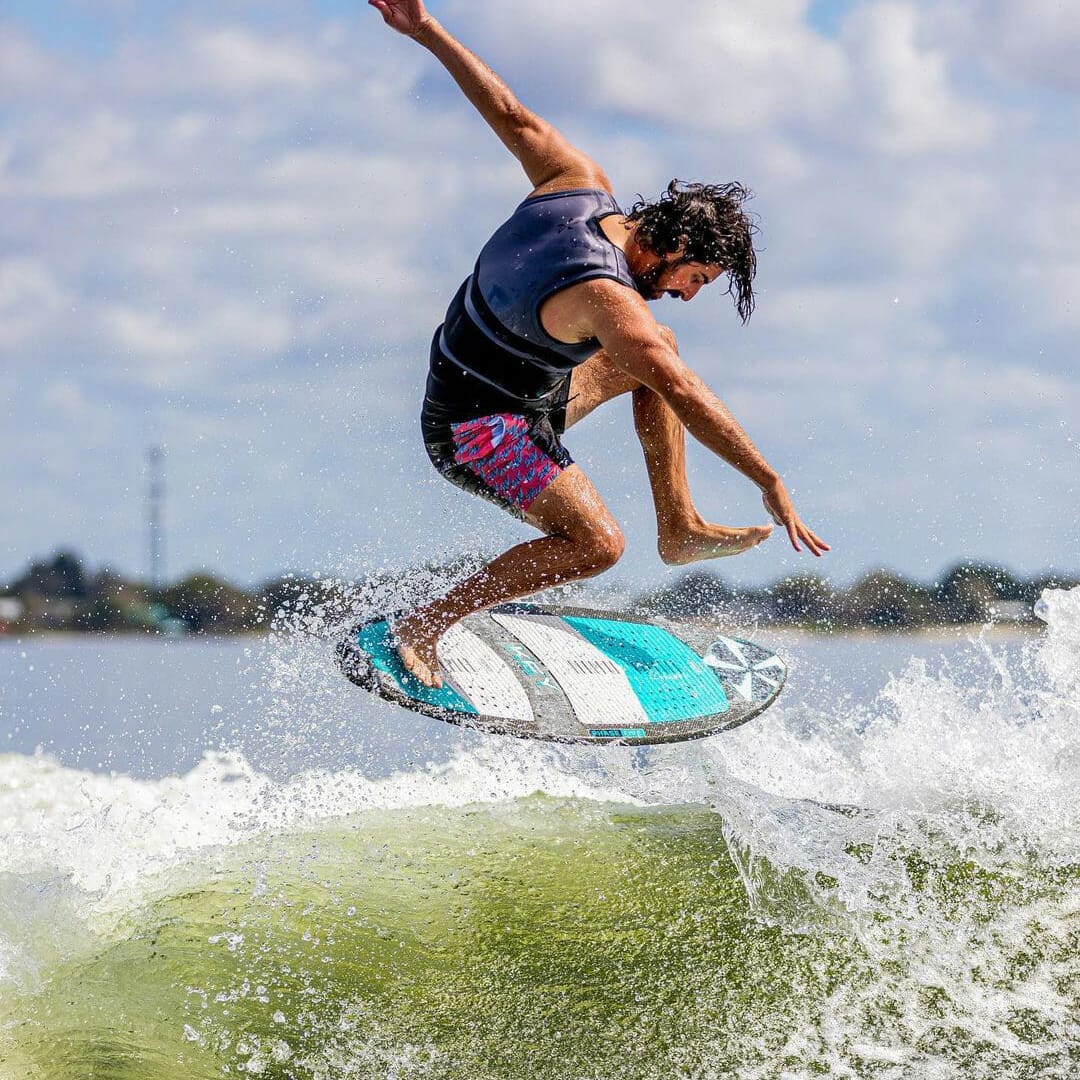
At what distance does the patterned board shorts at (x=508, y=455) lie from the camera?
5270 mm

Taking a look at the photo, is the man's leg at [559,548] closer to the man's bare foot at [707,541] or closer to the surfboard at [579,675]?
the surfboard at [579,675]

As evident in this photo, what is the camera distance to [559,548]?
5.26 metres

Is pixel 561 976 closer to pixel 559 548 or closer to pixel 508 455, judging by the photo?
pixel 559 548

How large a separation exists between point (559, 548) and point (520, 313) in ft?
3.64

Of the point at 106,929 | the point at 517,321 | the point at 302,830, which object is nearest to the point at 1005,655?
the point at 517,321

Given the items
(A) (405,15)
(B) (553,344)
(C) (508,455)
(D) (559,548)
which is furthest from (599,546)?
(A) (405,15)

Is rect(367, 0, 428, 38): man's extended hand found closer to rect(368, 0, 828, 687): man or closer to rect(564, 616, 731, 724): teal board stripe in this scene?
rect(368, 0, 828, 687): man

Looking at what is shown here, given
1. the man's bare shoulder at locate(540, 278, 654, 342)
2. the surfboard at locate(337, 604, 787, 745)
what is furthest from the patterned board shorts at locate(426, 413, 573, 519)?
the surfboard at locate(337, 604, 787, 745)

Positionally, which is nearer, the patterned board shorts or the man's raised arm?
the man's raised arm

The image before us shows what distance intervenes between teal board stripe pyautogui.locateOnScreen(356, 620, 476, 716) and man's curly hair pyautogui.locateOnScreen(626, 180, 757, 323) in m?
2.30

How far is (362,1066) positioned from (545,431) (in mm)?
2866

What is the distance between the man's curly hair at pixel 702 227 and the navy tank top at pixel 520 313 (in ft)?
0.60

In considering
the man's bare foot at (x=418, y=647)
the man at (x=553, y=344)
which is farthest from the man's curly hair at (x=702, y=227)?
the man's bare foot at (x=418, y=647)

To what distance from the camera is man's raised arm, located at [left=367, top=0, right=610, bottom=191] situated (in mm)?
5082
